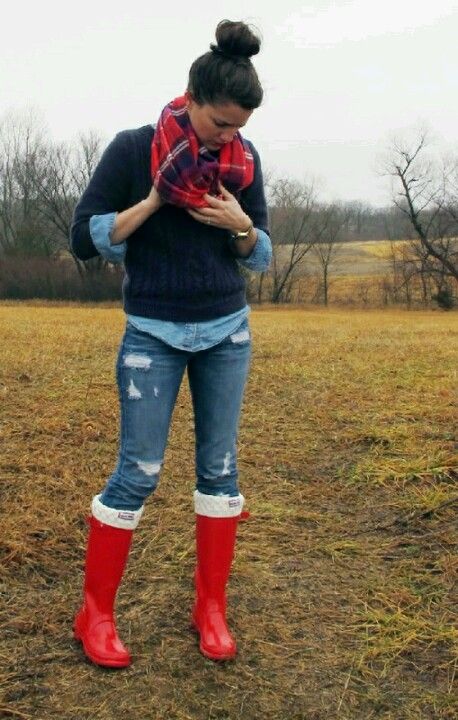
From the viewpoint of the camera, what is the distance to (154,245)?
2289mm

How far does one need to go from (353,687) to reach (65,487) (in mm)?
2178

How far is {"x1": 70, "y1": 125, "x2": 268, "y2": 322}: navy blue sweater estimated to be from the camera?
7.37ft

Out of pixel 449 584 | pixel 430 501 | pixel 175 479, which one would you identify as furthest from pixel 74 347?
pixel 449 584

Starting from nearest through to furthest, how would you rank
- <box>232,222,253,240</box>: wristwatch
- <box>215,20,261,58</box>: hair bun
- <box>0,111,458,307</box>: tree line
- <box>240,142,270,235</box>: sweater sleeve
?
<box>215,20,261,58</box>: hair bun < <box>232,222,253,240</box>: wristwatch < <box>240,142,270,235</box>: sweater sleeve < <box>0,111,458,307</box>: tree line

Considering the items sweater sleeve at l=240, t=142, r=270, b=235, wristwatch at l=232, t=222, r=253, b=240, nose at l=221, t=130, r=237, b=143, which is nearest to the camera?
nose at l=221, t=130, r=237, b=143

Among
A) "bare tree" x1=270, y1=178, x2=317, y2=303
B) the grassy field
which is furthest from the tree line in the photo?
the grassy field

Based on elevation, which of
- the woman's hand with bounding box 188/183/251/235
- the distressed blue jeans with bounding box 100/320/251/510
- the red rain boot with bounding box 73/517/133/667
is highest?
the woman's hand with bounding box 188/183/251/235

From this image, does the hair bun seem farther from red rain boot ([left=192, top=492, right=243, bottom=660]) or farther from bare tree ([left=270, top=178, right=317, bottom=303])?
bare tree ([left=270, top=178, right=317, bottom=303])

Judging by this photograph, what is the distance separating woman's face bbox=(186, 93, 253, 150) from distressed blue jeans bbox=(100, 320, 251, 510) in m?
0.60

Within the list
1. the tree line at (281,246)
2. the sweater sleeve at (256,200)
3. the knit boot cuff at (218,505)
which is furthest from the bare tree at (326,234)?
the knit boot cuff at (218,505)

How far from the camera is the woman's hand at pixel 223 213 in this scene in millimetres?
2188

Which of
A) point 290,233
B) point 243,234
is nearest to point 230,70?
point 243,234

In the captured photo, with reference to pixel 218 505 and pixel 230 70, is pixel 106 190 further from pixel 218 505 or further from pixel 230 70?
pixel 218 505

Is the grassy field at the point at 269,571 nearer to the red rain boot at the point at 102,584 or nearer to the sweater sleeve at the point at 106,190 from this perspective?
the red rain boot at the point at 102,584
